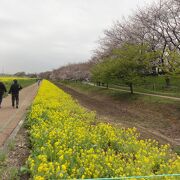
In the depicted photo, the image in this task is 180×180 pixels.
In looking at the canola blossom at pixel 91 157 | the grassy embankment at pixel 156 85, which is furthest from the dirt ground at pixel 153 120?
the grassy embankment at pixel 156 85

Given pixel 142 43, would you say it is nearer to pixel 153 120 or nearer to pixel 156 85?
pixel 156 85

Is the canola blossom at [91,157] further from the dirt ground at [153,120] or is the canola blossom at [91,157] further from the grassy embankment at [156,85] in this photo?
the grassy embankment at [156,85]

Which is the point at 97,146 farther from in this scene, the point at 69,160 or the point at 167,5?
the point at 167,5

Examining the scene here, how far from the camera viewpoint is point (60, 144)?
841cm

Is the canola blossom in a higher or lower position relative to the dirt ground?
higher

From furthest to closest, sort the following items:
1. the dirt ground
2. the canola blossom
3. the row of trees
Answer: the row of trees < the dirt ground < the canola blossom

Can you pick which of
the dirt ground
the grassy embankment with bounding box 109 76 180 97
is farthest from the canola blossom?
the grassy embankment with bounding box 109 76 180 97

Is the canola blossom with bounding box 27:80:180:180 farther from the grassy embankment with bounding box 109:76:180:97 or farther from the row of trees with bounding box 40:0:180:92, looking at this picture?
the grassy embankment with bounding box 109:76:180:97

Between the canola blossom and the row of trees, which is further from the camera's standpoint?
the row of trees

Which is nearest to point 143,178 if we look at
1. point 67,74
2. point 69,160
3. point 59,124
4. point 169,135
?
point 69,160

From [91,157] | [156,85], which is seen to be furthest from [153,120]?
[156,85]

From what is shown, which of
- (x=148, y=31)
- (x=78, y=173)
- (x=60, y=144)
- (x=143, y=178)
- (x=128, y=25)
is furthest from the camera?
(x=128, y=25)

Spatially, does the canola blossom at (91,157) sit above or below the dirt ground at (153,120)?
above

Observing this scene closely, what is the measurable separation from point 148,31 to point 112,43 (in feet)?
32.2
